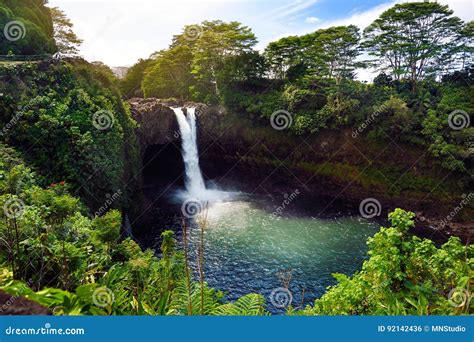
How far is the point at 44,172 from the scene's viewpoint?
468 inches

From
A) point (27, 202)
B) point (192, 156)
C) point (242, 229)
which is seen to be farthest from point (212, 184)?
point (27, 202)

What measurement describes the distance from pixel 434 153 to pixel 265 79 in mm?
15503
